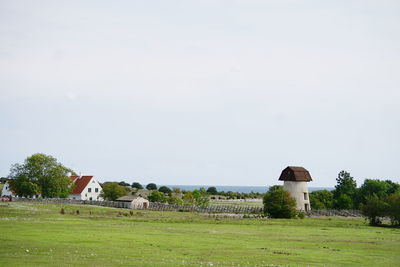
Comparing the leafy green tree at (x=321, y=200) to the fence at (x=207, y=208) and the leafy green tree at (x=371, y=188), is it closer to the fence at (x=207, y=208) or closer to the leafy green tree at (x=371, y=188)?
the leafy green tree at (x=371, y=188)

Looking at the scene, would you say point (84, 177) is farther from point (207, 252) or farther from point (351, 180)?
point (207, 252)

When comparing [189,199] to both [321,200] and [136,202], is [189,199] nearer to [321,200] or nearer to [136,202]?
[136,202]

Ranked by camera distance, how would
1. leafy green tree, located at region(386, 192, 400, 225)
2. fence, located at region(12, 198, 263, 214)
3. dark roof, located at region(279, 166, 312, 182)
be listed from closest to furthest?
leafy green tree, located at region(386, 192, 400, 225), fence, located at region(12, 198, 263, 214), dark roof, located at region(279, 166, 312, 182)

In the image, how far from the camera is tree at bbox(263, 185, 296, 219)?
79562 mm

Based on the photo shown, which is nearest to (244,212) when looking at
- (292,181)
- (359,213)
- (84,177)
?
(292,181)

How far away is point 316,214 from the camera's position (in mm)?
87312

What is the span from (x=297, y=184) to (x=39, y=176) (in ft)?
189

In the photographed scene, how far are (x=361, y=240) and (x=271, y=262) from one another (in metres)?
18.7

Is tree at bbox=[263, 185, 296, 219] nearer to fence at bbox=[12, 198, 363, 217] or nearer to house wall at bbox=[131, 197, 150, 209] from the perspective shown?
fence at bbox=[12, 198, 363, 217]

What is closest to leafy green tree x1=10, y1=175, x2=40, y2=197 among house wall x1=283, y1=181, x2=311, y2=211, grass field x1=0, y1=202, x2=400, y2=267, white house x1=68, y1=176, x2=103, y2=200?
white house x1=68, y1=176, x2=103, y2=200

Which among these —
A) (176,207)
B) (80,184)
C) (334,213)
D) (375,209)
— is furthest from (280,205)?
(80,184)

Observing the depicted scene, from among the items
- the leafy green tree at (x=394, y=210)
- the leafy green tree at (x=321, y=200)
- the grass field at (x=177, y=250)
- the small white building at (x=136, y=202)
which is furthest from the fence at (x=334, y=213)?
the grass field at (x=177, y=250)

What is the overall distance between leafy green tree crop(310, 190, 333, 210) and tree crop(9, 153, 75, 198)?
56.9m

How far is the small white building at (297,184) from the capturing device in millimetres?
93938
